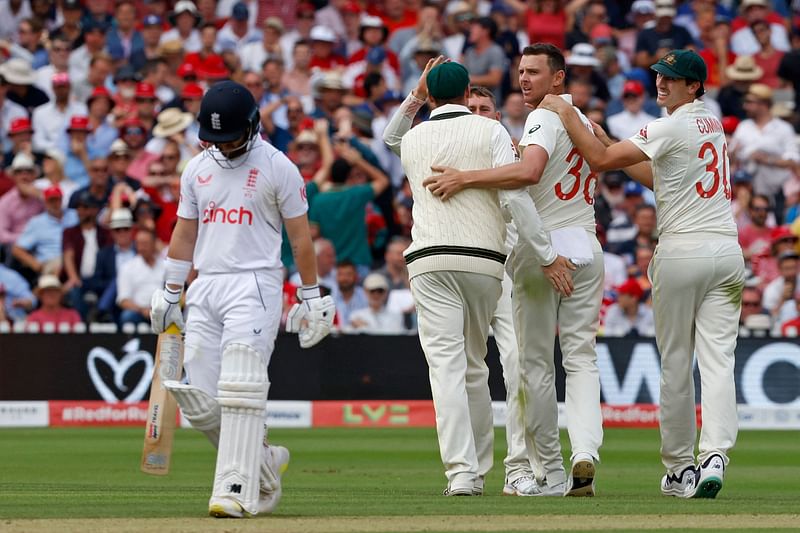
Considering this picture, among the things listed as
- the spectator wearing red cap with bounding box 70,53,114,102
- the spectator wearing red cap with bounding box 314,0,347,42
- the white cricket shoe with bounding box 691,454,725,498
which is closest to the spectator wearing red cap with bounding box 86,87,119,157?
the spectator wearing red cap with bounding box 70,53,114,102

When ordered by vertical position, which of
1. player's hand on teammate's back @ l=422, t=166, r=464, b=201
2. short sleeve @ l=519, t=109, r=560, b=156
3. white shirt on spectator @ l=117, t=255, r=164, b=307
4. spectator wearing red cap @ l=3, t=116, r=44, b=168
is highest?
short sleeve @ l=519, t=109, r=560, b=156

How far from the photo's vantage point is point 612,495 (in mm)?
8539

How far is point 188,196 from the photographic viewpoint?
24.1 feet

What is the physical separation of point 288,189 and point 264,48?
13467 mm

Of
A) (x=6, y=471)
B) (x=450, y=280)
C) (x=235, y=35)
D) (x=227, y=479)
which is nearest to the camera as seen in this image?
(x=227, y=479)

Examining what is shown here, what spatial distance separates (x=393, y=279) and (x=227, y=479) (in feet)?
33.4

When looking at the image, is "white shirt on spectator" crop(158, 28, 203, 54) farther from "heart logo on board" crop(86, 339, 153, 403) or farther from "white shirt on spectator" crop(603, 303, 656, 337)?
"white shirt on spectator" crop(603, 303, 656, 337)

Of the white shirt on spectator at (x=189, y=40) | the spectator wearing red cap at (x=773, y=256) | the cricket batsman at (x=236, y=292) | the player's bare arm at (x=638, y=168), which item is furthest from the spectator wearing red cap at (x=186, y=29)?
the cricket batsman at (x=236, y=292)

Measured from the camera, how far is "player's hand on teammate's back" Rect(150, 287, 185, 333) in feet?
24.3

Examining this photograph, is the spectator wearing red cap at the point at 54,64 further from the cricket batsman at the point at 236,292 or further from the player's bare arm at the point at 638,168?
the cricket batsman at the point at 236,292

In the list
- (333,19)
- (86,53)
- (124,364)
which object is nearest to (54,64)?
(86,53)

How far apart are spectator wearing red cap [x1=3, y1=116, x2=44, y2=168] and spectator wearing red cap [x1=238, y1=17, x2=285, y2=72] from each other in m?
3.06

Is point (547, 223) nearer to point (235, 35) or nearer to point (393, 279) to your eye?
point (393, 279)

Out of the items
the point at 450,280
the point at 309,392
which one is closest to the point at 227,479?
the point at 450,280
